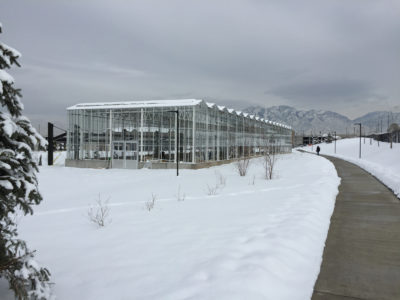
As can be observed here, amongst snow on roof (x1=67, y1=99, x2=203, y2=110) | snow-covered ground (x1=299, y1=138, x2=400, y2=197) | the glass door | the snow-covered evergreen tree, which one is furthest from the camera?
the glass door

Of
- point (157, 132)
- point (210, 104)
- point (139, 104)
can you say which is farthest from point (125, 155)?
point (210, 104)

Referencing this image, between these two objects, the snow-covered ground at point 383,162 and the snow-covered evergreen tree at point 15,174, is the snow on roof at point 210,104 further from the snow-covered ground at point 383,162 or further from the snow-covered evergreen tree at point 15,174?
the snow-covered evergreen tree at point 15,174

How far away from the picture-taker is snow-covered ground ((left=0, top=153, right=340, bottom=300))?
4520mm

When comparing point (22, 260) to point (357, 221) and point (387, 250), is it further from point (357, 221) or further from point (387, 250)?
point (357, 221)

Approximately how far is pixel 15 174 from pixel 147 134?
1029 inches

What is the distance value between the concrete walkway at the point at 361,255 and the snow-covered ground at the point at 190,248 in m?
0.26

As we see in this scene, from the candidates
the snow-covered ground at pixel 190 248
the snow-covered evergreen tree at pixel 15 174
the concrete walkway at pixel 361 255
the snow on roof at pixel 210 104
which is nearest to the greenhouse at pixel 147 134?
the snow on roof at pixel 210 104

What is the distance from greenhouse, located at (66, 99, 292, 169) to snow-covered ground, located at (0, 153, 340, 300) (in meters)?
16.5

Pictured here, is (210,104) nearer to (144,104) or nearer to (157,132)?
(157,132)

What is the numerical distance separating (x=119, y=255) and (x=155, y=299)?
7.25 feet

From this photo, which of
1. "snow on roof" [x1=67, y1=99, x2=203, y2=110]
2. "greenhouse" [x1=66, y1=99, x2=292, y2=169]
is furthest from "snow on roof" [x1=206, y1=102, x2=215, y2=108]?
"snow on roof" [x1=67, y1=99, x2=203, y2=110]

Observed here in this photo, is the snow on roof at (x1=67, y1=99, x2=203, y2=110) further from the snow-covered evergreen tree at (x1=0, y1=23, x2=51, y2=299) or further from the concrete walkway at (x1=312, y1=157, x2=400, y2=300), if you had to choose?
the snow-covered evergreen tree at (x1=0, y1=23, x2=51, y2=299)

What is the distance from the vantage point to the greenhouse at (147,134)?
28.4 metres

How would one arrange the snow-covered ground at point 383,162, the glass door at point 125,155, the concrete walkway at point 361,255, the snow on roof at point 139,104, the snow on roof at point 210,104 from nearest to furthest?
1. the concrete walkway at point 361,255
2. the snow-covered ground at point 383,162
3. the snow on roof at point 139,104
4. the glass door at point 125,155
5. the snow on roof at point 210,104
